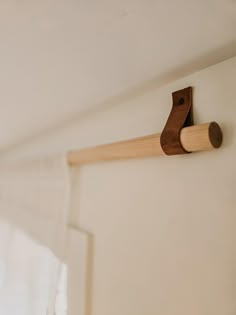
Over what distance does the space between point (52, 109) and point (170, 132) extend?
14.8 inches

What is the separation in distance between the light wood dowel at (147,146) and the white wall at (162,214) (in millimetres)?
28

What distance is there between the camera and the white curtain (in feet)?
2.45

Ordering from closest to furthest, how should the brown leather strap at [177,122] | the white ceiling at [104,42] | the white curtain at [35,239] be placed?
the white ceiling at [104,42] < the brown leather strap at [177,122] < the white curtain at [35,239]

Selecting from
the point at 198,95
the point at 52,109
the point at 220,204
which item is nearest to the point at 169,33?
the point at 198,95

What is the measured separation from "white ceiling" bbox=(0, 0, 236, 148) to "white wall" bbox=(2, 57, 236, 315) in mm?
62

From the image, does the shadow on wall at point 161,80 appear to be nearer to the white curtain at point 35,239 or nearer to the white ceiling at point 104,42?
the white ceiling at point 104,42

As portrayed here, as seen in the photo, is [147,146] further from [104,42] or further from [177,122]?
[104,42]

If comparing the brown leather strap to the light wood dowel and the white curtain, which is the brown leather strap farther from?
the white curtain

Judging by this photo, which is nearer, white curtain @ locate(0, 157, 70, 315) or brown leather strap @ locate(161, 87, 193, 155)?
brown leather strap @ locate(161, 87, 193, 155)

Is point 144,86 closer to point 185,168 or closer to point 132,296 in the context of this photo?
point 185,168

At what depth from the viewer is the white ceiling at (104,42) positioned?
0.35 m

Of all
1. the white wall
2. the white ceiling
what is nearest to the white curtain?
the white wall

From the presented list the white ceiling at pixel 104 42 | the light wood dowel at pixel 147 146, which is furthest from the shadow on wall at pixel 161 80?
the light wood dowel at pixel 147 146

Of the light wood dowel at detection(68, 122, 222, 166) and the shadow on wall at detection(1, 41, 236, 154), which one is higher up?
the shadow on wall at detection(1, 41, 236, 154)
